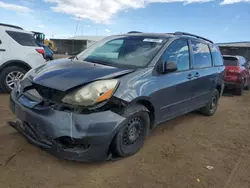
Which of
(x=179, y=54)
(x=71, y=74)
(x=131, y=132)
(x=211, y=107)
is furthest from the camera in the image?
(x=211, y=107)

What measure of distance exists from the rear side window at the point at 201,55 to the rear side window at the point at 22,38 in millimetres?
4490

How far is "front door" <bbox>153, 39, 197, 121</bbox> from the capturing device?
3.28 metres

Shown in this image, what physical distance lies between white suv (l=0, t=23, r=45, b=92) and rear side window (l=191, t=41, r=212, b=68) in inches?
168

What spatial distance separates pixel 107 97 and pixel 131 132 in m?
0.68

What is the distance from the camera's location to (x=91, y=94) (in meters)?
2.51

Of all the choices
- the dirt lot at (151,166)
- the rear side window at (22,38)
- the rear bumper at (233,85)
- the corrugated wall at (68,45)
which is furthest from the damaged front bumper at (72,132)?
the corrugated wall at (68,45)

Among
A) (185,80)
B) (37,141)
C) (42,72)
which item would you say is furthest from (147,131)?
(42,72)

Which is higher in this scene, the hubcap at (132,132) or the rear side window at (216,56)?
the rear side window at (216,56)

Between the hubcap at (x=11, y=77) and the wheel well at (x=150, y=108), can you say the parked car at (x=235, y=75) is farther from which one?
the hubcap at (x=11, y=77)

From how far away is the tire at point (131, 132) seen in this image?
8.90ft

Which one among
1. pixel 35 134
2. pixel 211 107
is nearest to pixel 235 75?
pixel 211 107

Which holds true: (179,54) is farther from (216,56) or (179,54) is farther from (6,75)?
(6,75)

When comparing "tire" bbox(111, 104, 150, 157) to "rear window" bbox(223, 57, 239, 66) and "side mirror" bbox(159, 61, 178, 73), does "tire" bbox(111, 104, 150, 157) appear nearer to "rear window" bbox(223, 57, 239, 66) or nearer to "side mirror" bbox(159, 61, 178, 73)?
"side mirror" bbox(159, 61, 178, 73)

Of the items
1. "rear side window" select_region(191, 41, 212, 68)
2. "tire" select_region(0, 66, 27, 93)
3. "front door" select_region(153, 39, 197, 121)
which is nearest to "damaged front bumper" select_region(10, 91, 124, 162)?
"front door" select_region(153, 39, 197, 121)
